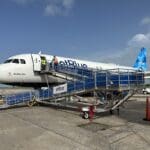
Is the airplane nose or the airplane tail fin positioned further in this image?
the airplane tail fin

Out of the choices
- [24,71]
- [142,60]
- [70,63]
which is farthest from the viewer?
[142,60]

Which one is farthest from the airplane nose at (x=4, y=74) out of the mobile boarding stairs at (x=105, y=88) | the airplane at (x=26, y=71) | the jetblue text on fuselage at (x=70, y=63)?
the jetblue text on fuselage at (x=70, y=63)

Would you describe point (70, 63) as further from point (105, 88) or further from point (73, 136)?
point (73, 136)

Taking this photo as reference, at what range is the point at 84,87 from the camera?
15.5 meters

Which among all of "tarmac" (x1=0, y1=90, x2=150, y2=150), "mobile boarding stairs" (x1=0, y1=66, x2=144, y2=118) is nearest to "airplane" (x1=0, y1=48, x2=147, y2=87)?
"mobile boarding stairs" (x1=0, y1=66, x2=144, y2=118)

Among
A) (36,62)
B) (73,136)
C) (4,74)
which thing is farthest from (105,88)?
(4,74)

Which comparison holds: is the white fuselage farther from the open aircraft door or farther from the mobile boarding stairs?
the mobile boarding stairs

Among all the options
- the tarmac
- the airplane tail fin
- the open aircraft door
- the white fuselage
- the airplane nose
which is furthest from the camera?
the airplane tail fin

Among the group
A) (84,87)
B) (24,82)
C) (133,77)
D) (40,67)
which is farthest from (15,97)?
(133,77)

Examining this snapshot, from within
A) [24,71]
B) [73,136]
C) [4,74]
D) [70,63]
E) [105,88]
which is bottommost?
[73,136]

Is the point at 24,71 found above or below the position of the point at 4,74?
above

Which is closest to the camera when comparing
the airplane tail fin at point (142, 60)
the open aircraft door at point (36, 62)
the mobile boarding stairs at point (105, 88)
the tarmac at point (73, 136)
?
the tarmac at point (73, 136)

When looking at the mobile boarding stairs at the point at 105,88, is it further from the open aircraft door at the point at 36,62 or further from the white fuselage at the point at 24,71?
the open aircraft door at the point at 36,62

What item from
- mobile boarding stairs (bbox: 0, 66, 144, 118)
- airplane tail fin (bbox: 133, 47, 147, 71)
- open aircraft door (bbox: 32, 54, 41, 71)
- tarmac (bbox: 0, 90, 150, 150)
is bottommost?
tarmac (bbox: 0, 90, 150, 150)
